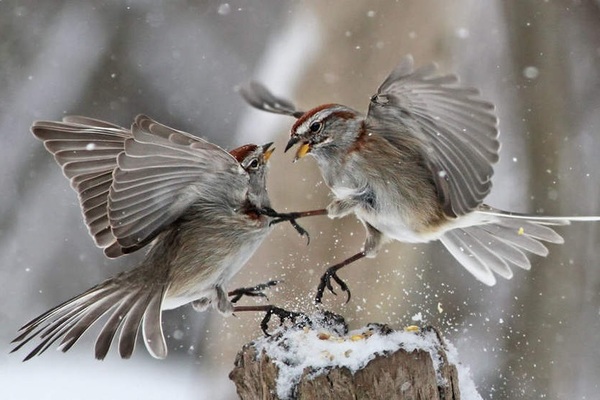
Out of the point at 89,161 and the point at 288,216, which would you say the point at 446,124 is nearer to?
the point at 288,216

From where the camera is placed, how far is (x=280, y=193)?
632 centimetres

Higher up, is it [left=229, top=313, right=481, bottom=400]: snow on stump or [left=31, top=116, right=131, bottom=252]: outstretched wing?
[left=31, top=116, right=131, bottom=252]: outstretched wing

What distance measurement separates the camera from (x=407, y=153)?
3986 mm

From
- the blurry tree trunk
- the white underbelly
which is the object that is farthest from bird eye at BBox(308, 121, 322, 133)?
the blurry tree trunk

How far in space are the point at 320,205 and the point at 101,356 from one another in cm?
290

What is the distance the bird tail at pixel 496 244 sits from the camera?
4.41m

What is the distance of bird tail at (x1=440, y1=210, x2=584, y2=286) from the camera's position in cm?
441

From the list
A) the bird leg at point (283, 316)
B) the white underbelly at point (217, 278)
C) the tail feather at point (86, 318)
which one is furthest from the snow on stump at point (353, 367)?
the tail feather at point (86, 318)

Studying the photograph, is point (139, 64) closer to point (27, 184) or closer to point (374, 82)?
point (27, 184)

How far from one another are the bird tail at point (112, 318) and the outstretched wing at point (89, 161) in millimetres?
266

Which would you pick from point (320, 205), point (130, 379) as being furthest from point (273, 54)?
point (130, 379)

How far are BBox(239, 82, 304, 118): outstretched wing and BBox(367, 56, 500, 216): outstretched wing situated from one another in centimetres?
48

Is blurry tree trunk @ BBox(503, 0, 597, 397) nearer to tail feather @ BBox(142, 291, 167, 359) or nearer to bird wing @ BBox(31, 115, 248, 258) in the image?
bird wing @ BBox(31, 115, 248, 258)

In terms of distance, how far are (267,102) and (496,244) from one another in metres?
1.38
